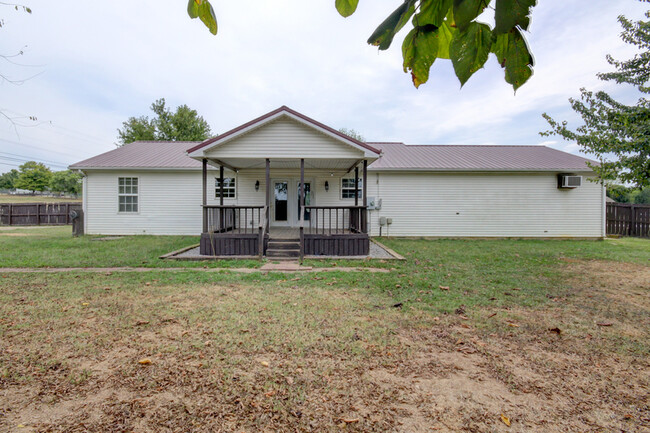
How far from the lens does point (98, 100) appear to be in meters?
24.4

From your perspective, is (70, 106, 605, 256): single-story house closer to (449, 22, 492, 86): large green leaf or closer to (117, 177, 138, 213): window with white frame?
(117, 177, 138, 213): window with white frame

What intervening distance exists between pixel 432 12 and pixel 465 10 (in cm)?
16

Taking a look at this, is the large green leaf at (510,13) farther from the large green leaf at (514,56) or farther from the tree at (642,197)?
the tree at (642,197)

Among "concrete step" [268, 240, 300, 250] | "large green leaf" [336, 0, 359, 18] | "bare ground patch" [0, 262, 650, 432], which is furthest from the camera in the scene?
"concrete step" [268, 240, 300, 250]

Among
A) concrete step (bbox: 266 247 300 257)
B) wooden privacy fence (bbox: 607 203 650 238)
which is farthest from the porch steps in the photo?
wooden privacy fence (bbox: 607 203 650 238)

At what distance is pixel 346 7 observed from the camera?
1.08 meters

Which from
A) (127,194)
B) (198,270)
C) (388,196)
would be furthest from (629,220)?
(127,194)

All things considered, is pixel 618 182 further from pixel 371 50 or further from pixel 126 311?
pixel 126 311

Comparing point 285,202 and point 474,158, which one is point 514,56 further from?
point 474,158

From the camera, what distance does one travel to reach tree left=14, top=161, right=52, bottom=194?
55.5 m

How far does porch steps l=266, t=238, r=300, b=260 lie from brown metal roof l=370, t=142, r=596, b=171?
565cm

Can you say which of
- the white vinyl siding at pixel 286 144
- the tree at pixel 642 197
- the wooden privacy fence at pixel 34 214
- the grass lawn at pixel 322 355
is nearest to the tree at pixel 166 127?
the wooden privacy fence at pixel 34 214

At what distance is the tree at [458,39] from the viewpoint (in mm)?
780

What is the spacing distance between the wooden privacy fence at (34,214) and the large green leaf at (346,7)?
23715mm
